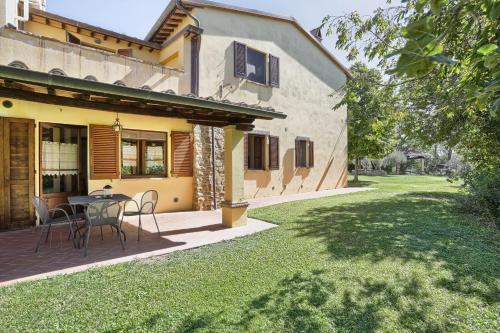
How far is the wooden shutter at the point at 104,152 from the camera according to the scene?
7.92 metres

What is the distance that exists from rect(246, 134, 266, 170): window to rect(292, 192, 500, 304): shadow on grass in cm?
376

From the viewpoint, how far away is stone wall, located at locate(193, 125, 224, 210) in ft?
31.9

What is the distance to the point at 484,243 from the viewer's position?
591 cm

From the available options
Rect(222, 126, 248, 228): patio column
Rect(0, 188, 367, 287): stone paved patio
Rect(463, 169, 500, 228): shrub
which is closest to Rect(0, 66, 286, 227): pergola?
Rect(222, 126, 248, 228): patio column

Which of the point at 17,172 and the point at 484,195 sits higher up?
the point at 17,172

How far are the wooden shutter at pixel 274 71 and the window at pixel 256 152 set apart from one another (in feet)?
8.47

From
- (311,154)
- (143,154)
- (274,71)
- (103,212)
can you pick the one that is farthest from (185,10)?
(311,154)

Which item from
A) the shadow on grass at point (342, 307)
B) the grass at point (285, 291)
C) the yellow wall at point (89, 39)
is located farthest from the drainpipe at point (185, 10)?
the shadow on grass at point (342, 307)

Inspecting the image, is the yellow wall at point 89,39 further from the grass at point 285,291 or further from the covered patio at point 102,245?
the grass at point 285,291

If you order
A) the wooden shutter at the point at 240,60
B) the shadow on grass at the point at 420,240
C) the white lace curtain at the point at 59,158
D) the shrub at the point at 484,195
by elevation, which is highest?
the wooden shutter at the point at 240,60

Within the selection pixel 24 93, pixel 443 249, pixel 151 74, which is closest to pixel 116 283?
pixel 24 93

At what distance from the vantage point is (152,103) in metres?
5.77

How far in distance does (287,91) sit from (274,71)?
4.34 feet

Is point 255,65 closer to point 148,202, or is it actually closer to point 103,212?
point 148,202
